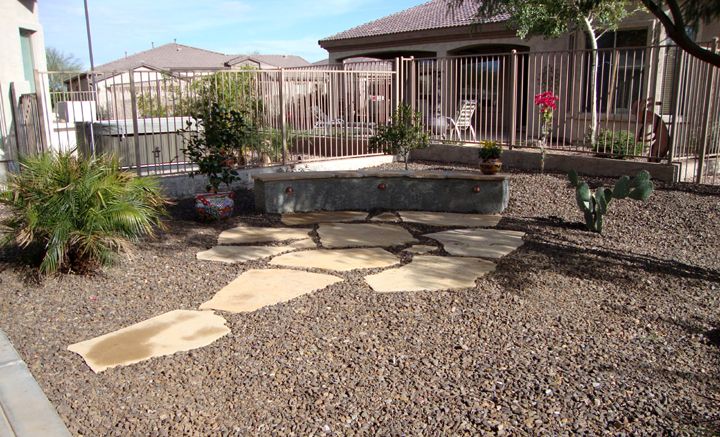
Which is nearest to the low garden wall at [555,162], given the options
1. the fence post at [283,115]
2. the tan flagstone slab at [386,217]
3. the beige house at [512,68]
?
the beige house at [512,68]

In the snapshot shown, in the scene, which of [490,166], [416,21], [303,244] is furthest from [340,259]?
[416,21]

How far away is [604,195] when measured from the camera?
6.55 metres

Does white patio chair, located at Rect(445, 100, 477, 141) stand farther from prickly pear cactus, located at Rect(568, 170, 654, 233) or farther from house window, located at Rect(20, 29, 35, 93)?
house window, located at Rect(20, 29, 35, 93)

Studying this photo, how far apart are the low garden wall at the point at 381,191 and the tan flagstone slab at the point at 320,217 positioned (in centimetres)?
17

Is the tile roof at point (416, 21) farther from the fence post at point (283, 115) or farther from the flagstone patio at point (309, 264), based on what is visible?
the flagstone patio at point (309, 264)

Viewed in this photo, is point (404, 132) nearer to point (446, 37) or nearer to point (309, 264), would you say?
point (309, 264)

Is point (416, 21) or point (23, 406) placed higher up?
point (416, 21)

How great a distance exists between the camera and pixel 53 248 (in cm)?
504

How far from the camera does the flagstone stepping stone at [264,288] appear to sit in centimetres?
471

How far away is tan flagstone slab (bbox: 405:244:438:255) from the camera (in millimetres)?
6082

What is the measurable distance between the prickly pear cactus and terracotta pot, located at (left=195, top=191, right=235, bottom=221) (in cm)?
409

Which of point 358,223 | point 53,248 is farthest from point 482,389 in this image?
point 358,223

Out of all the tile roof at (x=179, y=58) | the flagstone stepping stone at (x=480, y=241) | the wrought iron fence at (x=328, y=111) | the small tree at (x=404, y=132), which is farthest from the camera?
the tile roof at (x=179, y=58)

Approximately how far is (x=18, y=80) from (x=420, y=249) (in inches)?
359
